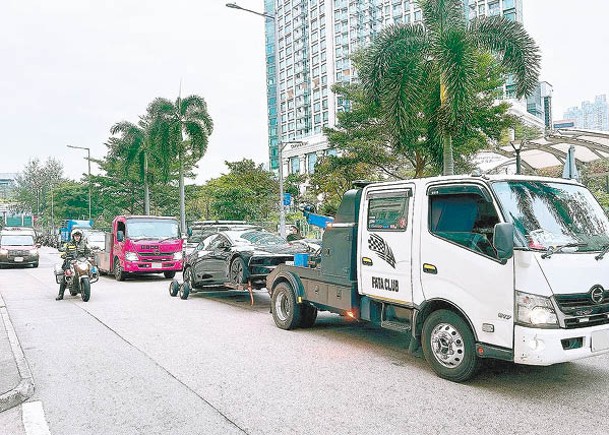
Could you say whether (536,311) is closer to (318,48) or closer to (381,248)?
(381,248)

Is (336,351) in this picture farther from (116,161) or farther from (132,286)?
(116,161)

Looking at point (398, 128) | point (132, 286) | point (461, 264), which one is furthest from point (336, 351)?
point (398, 128)

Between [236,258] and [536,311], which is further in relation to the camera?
[236,258]

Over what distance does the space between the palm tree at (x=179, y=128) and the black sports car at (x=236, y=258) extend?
23.1 meters

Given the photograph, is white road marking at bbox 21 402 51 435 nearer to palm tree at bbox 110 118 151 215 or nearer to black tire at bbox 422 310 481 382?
black tire at bbox 422 310 481 382

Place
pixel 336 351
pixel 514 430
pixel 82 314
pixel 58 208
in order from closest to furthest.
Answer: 1. pixel 514 430
2. pixel 336 351
3. pixel 82 314
4. pixel 58 208

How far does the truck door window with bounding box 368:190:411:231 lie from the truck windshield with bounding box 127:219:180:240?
12.0 m

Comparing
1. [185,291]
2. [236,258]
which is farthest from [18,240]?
[236,258]

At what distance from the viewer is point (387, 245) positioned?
6.51 metres

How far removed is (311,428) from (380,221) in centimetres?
294

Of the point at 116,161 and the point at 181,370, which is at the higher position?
the point at 116,161

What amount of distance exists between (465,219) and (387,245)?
115 cm

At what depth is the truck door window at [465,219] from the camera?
537cm

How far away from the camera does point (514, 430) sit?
436 centimetres
